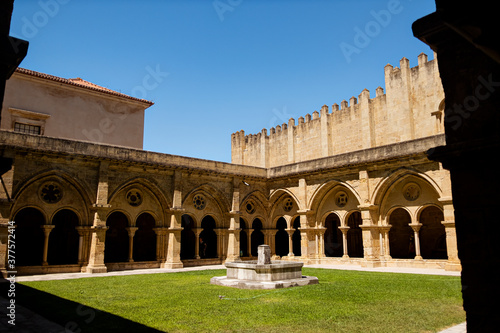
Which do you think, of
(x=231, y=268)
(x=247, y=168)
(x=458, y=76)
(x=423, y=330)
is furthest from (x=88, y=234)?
(x=458, y=76)

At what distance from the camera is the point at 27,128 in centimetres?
1958

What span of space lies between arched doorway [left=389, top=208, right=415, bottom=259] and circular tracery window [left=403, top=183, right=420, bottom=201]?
5188 mm

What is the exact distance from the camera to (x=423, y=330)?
5.81 m

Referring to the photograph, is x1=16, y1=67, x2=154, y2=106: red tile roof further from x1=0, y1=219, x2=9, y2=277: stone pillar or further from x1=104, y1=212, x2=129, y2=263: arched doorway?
x1=0, y1=219, x2=9, y2=277: stone pillar

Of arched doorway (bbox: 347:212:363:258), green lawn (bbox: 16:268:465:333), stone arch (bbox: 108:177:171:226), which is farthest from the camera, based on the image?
arched doorway (bbox: 347:212:363:258)

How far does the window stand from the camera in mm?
19241

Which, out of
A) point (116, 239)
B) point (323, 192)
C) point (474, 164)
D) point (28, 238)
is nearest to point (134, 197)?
point (116, 239)

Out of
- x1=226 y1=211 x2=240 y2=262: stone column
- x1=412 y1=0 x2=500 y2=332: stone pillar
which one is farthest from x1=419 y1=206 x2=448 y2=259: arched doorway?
x1=412 y1=0 x2=500 y2=332: stone pillar

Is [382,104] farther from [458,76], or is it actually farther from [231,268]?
[458,76]

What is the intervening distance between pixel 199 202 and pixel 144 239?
4.33 meters

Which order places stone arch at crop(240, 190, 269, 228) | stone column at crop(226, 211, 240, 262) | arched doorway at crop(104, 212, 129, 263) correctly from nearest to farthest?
stone column at crop(226, 211, 240, 262)
arched doorway at crop(104, 212, 129, 263)
stone arch at crop(240, 190, 269, 228)

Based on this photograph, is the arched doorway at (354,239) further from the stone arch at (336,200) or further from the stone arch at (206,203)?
the stone arch at (206,203)

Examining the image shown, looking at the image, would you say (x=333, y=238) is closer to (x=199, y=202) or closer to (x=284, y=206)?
(x=284, y=206)

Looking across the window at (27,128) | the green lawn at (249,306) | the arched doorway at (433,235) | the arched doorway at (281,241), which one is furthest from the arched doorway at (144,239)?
the arched doorway at (433,235)
